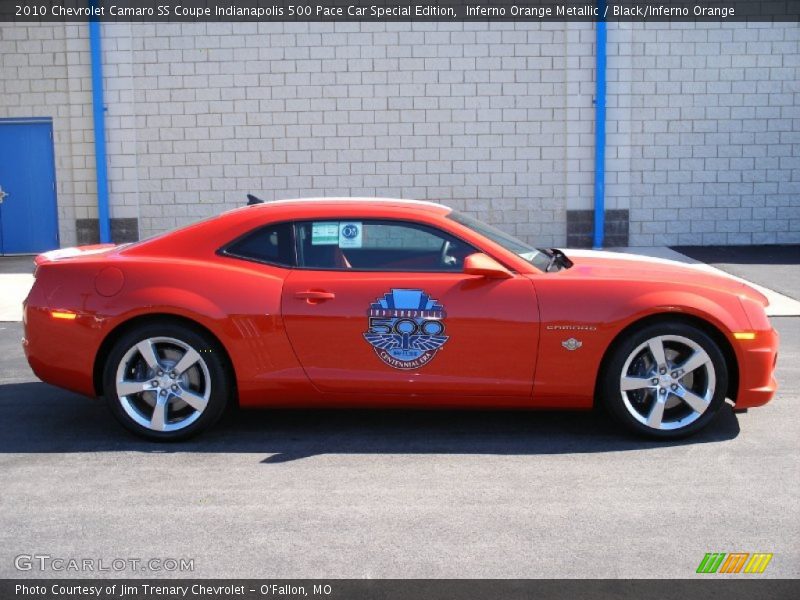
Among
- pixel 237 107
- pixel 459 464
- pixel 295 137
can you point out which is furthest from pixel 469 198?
pixel 459 464

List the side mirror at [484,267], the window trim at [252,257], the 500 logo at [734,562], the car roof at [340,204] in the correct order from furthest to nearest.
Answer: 1. the car roof at [340,204]
2. the window trim at [252,257]
3. the side mirror at [484,267]
4. the 500 logo at [734,562]

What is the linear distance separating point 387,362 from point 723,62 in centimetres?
1077

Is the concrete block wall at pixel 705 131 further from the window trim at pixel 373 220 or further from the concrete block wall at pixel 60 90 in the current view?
the window trim at pixel 373 220

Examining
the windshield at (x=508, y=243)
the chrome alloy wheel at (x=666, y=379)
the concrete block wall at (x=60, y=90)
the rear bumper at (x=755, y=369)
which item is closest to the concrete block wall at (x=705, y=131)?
the concrete block wall at (x=60, y=90)

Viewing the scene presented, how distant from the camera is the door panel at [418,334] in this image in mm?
5809

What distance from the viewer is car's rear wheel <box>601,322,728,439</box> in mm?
5824

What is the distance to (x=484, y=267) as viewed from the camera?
5.81 meters

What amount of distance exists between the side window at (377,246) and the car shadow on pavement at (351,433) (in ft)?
3.30

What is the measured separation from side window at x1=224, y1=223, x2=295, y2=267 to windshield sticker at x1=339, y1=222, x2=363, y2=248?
11.8 inches

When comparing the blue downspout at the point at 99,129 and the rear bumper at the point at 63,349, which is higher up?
the blue downspout at the point at 99,129

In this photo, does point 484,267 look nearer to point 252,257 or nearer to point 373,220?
point 373,220

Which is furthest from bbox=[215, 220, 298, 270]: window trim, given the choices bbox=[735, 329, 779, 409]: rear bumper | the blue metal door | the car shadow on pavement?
the blue metal door

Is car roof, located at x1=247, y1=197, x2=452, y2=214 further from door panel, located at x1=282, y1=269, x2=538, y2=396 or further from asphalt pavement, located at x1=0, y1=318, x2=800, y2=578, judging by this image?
asphalt pavement, located at x1=0, y1=318, x2=800, y2=578

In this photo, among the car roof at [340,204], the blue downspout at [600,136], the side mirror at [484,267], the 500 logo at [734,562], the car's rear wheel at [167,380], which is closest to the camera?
the 500 logo at [734,562]
